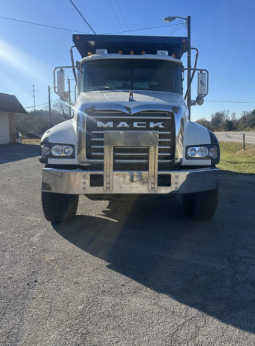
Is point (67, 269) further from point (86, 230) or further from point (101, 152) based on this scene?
point (101, 152)

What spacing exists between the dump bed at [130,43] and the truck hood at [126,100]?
1.25 meters

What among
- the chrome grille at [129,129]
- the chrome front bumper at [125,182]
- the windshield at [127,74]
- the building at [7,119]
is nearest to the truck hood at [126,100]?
the chrome grille at [129,129]

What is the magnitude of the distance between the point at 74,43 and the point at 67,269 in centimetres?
457

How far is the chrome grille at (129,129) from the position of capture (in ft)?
12.7

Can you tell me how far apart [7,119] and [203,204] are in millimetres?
25929

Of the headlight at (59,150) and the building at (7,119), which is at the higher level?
the building at (7,119)

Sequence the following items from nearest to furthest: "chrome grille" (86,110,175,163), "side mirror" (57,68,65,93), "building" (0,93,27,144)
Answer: "chrome grille" (86,110,175,163) → "side mirror" (57,68,65,93) → "building" (0,93,27,144)

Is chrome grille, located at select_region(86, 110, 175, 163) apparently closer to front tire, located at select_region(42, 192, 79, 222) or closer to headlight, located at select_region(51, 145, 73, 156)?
headlight, located at select_region(51, 145, 73, 156)

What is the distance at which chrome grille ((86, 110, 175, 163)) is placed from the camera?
387 centimetres

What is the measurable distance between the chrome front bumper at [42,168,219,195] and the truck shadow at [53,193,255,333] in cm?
69

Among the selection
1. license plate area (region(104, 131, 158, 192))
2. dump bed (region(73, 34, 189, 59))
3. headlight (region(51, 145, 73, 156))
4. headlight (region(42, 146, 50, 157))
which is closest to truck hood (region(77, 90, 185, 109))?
license plate area (region(104, 131, 158, 192))

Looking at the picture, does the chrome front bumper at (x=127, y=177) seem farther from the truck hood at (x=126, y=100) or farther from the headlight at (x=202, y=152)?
the truck hood at (x=126, y=100)

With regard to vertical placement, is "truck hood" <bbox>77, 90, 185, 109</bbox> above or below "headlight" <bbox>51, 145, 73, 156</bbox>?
above

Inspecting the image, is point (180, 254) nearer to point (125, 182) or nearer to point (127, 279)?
point (127, 279)
